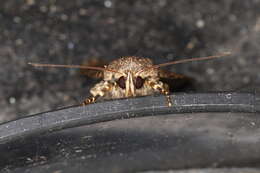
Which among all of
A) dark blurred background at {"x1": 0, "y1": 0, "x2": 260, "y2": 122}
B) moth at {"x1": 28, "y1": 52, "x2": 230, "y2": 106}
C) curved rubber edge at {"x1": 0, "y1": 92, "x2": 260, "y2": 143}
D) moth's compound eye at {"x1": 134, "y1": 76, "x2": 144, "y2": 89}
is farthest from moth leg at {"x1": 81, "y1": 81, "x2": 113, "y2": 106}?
dark blurred background at {"x1": 0, "y1": 0, "x2": 260, "y2": 122}

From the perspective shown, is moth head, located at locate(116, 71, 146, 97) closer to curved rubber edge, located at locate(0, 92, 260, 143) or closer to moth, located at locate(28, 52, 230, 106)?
moth, located at locate(28, 52, 230, 106)

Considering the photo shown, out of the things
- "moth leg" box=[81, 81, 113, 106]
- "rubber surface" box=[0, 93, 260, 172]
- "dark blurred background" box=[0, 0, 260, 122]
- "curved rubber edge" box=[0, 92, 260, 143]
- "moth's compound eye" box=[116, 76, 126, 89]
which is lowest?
"rubber surface" box=[0, 93, 260, 172]

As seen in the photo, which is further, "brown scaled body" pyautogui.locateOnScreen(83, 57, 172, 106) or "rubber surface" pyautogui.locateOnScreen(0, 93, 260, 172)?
"brown scaled body" pyautogui.locateOnScreen(83, 57, 172, 106)

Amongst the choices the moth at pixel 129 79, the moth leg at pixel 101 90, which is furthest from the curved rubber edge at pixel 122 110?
the moth leg at pixel 101 90

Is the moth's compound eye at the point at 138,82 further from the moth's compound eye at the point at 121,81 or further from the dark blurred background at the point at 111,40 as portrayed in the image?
the dark blurred background at the point at 111,40

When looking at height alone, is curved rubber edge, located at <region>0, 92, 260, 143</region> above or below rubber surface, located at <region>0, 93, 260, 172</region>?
above

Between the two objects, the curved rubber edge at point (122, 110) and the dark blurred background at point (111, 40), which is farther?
the dark blurred background at point (111, 40)

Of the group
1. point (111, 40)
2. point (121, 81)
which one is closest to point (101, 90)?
point (121, 81)

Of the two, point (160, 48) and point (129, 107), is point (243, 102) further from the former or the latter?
point (160, 48)
